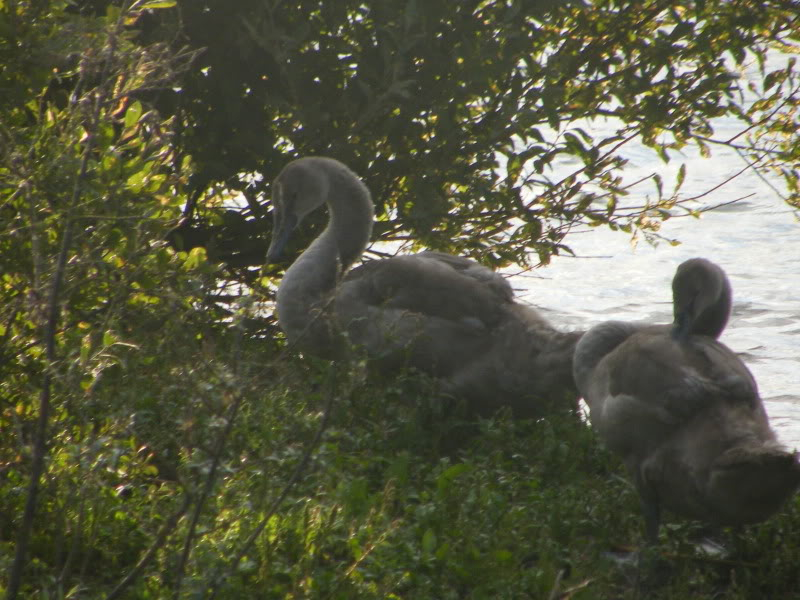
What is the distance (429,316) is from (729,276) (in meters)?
4.37

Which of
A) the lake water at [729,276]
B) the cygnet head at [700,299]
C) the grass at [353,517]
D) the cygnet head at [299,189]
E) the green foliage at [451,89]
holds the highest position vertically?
the green foliage at [451,89]

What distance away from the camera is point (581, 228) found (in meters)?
10.7

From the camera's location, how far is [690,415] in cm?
412

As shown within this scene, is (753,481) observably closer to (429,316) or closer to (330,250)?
(429,316)

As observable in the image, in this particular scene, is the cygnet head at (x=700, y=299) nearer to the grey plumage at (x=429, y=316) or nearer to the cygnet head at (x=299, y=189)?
the grey plumage at (x=429, y=316)

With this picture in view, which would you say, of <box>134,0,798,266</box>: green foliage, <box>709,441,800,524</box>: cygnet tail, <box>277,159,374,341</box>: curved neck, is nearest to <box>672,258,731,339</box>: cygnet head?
<box>709,441,800,524</box>: cygnet tail

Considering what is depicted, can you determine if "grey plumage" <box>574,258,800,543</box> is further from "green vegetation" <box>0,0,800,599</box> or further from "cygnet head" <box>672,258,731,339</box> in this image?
"green vegetation" <box>0,0,800,599</box>

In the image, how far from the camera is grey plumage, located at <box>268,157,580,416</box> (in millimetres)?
5430

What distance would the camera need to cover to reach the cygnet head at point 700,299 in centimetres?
466

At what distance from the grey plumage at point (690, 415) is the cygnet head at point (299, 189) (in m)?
1.72

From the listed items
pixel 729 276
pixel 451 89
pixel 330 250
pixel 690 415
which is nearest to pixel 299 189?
pixel 330 250

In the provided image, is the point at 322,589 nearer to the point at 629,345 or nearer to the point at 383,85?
the point at 629,345


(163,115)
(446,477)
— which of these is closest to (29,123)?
(163,115)

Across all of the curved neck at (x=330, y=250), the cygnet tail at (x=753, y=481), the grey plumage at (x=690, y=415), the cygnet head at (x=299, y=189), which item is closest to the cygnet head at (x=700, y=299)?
the grey plumage at (x=690, y=415)
